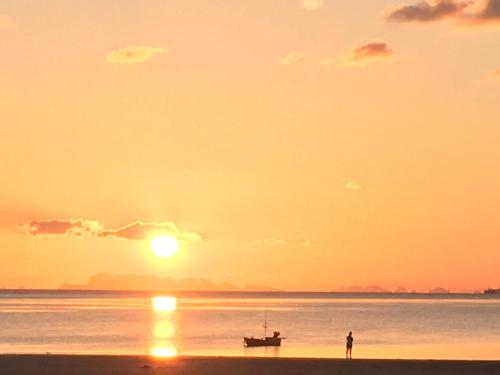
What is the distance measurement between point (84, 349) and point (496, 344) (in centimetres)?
4127

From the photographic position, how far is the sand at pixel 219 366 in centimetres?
4886

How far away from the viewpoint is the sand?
48856 mm

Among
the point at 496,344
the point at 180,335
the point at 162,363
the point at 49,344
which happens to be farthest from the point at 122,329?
the point at 162,363

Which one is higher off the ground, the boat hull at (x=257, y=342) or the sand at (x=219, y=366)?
the boat hull at (x=257, y=342)

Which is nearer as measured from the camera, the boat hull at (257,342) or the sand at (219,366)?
the sand at (219,366)

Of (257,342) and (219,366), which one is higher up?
(257,342)

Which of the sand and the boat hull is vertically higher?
the boat hull

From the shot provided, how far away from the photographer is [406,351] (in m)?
88.2

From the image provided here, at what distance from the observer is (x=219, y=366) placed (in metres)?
52.2

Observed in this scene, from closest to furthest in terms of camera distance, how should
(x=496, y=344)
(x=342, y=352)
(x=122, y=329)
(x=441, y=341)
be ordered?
(x=342, y=352) < (x=496, y=344) < (x=441, y=341) < (x=122, y=329)

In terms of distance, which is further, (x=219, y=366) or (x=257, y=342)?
(x=257, y=342)

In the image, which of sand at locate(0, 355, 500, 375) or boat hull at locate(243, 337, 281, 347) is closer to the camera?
sand at locate(0, 355, 500, 375)

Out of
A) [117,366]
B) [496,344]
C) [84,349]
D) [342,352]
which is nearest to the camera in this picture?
[117,366]

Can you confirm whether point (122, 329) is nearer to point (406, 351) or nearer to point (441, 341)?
point (441, 341)
